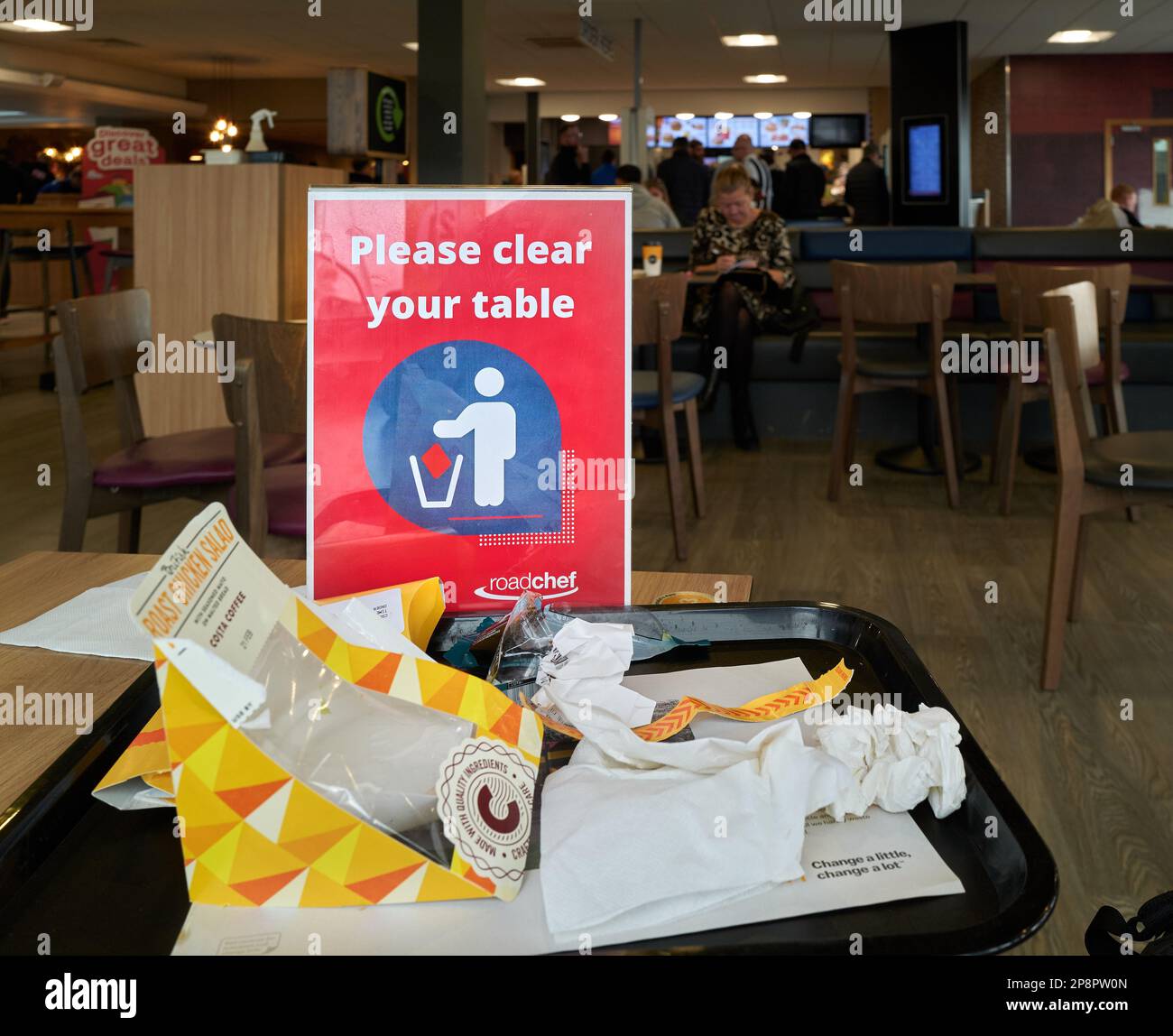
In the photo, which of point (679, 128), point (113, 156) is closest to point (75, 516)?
point (113, 156)

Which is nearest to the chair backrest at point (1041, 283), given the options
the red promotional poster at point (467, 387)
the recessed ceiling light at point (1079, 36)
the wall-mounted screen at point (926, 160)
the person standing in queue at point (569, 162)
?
the red promotional poster at point (467, 387)

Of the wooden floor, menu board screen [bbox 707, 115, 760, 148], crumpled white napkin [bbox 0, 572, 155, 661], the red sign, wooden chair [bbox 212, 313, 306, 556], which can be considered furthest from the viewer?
menu board screen [bbox 707, 115, 760, 148]

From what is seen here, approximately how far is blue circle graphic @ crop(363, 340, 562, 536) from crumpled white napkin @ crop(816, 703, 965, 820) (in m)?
0.36

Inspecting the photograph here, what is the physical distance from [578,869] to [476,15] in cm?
613

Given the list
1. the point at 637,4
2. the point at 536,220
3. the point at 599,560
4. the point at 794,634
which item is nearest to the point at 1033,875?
the point at 794,634

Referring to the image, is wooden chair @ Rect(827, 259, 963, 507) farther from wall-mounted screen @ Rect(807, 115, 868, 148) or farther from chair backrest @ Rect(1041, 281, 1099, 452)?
wall-mounted screen @ Rect(807, 115, 868, 148)

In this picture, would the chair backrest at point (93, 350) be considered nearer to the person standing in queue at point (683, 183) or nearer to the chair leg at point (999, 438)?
the chair leg at point (999, 438)

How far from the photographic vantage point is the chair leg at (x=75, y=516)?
2.80 meters

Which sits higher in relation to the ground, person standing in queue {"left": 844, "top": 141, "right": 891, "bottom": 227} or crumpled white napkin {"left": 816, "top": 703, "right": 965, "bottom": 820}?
person standing in queue {"left": 844, "top": 141, "right": 891, "bottom": 227}

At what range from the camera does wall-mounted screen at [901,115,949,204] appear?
10.3 m

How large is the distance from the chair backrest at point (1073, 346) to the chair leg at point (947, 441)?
1.46 m

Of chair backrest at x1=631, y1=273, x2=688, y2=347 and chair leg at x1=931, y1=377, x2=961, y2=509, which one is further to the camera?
chair leg at x1=931, y1=377, x2=961, y2=509

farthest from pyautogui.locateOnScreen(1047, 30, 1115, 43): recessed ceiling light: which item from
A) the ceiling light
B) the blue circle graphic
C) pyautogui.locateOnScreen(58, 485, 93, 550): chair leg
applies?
the blue circle graphic

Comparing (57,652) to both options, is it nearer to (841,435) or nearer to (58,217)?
(841,435)
